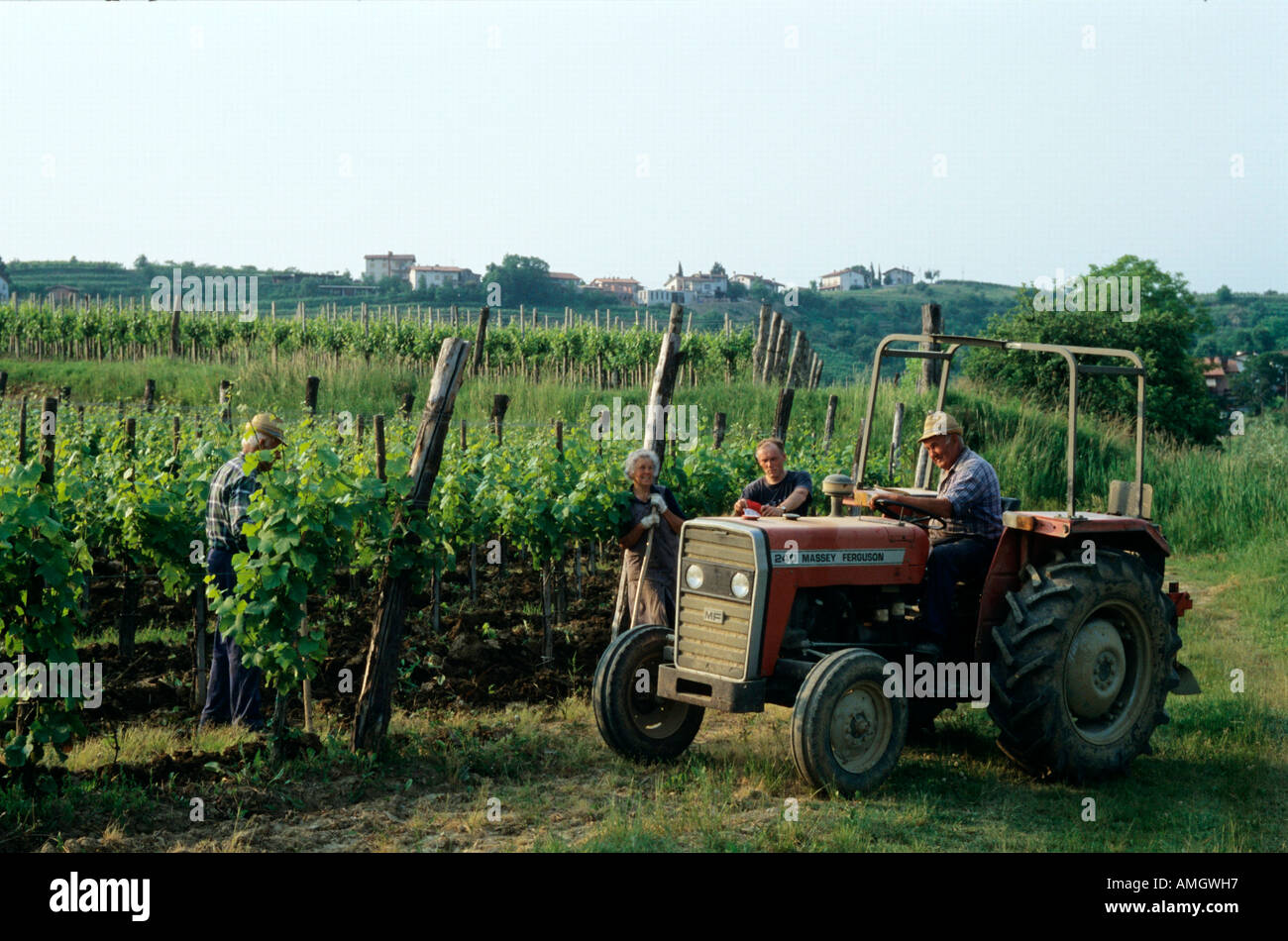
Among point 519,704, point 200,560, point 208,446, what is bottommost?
point 519,704

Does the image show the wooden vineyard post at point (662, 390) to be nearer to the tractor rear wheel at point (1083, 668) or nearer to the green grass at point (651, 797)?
the green grass at point (651, 797)

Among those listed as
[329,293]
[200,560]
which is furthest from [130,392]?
[329,293]

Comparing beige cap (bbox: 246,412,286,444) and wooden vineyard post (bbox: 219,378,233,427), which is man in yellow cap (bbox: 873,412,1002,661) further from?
wooden vineyard post (bbox: 219,378,233,427)

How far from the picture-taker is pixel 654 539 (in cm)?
772

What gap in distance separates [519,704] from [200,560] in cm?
217

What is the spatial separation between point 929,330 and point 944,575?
10.2 metres

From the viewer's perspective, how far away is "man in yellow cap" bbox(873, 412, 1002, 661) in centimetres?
625

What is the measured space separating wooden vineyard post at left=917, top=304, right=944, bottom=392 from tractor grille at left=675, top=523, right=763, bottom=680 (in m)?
8.16

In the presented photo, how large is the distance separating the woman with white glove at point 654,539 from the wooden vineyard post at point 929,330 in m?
6.75

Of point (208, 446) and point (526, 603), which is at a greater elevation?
point (208, 446)

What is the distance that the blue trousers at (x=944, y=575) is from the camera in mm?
6242

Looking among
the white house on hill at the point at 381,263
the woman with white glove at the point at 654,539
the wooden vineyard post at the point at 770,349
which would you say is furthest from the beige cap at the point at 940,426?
the white house on hill at the point at 381,263
